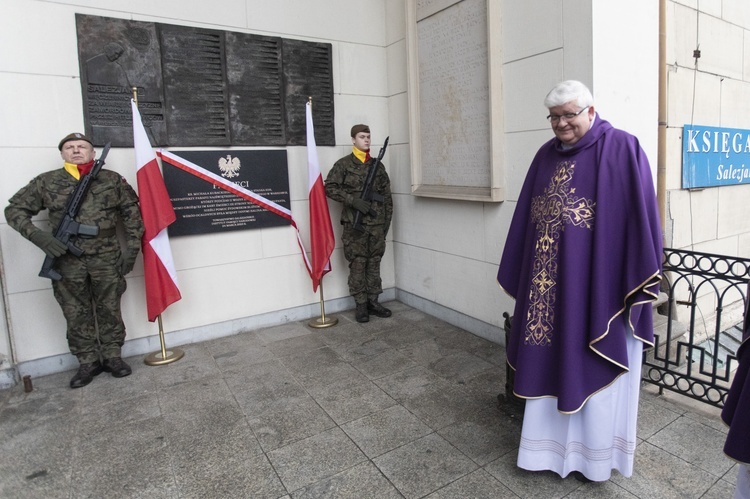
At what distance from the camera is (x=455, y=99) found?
3.90 meters

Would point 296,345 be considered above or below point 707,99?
below

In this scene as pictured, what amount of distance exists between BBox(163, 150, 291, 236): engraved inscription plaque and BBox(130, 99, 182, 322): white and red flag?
26cm

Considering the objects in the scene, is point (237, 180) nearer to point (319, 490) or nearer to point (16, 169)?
point (16, 169)

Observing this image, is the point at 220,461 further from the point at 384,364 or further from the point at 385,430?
the point at 384,364

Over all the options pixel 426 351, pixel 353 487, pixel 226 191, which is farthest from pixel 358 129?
pixel 353 487

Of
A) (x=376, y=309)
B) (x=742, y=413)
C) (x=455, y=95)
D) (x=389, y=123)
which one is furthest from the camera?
(x=389, y=123)

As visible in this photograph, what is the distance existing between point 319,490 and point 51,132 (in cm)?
318

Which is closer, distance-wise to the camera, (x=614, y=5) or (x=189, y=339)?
(x=614, y=5)

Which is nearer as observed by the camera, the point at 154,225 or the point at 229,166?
the point at 154,225

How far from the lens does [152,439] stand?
8.57ft

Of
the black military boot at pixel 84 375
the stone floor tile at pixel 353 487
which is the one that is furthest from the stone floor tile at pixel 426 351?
the black military boot at pixel 84 375

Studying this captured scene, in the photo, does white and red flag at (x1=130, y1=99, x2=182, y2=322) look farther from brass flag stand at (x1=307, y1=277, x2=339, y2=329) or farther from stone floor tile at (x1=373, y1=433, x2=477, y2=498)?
stone floor tile at (x1=373, y1=433, x2=477, y2=498)

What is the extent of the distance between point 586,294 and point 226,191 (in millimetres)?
3155

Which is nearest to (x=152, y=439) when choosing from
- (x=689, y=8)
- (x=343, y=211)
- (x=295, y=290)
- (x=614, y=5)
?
(x=295, y=290)
